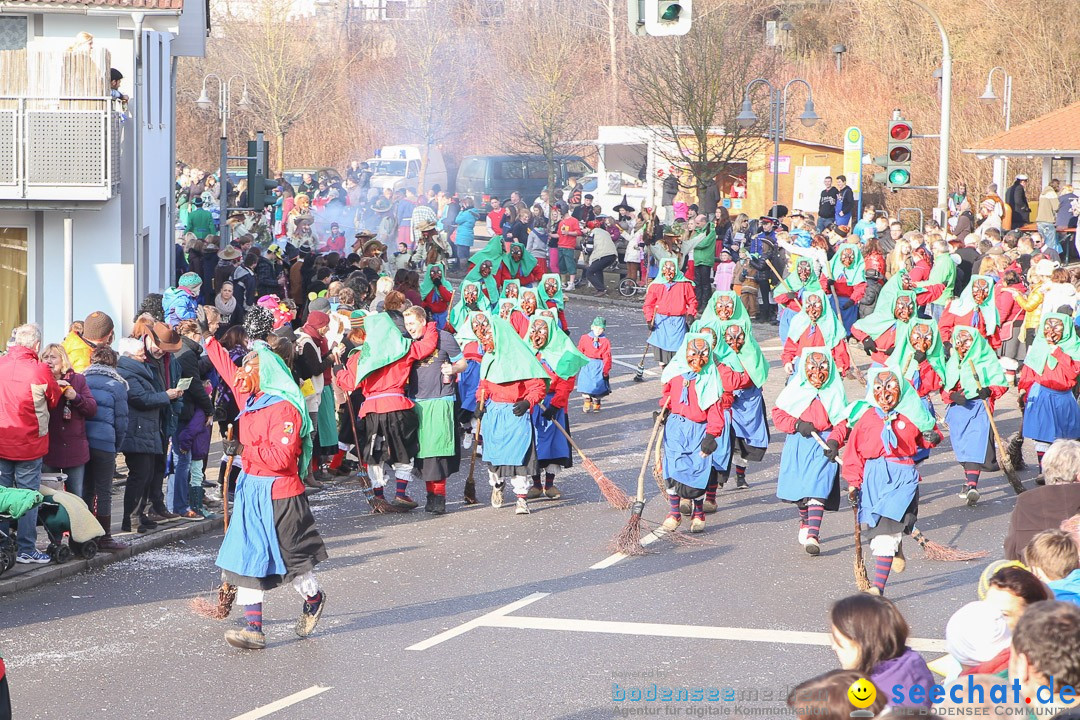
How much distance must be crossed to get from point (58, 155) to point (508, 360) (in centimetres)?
734

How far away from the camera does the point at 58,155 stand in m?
17.3

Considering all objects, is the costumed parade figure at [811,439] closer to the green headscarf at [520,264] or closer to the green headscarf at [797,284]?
the green headscarf at [797,284]

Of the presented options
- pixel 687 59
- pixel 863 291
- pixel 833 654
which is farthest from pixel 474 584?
pixel 687 59

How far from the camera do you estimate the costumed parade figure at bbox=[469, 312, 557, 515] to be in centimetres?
1274

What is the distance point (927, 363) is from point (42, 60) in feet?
35.6

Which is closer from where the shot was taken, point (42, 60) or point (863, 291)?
point (42, 60)

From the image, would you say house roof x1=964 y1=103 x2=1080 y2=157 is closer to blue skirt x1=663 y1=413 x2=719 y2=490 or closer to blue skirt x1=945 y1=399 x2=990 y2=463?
blue skirt x1=945 y1=399 x2=990 y2=463

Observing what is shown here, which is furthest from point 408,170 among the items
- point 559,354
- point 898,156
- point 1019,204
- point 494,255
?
point 559,354

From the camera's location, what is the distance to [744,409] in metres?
13.8

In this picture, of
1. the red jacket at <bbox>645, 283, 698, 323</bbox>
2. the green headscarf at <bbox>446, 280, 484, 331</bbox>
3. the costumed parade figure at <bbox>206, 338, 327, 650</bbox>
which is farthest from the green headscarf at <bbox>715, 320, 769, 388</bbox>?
the costumed parade figure at <bbox>206, 338, 327, 650</bbox>

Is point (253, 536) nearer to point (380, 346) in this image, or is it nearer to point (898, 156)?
point (380, 346)

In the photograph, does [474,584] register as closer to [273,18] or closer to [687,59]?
[687,59]

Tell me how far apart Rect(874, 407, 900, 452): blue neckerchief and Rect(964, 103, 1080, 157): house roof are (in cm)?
2232

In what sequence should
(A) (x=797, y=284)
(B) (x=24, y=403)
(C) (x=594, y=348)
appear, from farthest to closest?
(A) (x=797, y=284), (C) (x=594, y=348), (B) (x=24, y=403)
